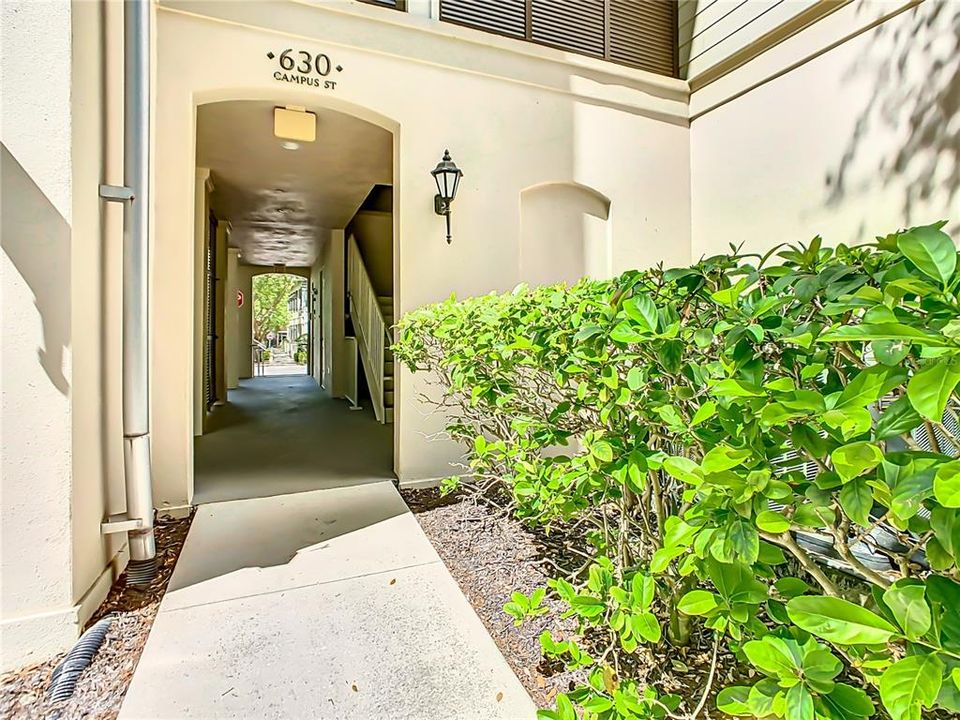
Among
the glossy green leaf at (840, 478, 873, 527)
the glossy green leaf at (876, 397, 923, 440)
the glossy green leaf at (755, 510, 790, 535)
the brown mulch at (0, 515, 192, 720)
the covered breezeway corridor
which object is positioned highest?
the glossy green leaf at (876, 397, 923, 440)

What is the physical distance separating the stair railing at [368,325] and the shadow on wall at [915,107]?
5257 mm

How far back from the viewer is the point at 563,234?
5102 millimetres

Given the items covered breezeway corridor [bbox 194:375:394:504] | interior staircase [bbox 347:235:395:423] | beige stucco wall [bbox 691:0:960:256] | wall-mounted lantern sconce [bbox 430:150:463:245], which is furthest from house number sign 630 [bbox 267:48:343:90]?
beige stucco wall [bbox 691:0:960:256]

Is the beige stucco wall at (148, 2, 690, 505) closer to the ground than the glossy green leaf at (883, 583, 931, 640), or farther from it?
farther from it

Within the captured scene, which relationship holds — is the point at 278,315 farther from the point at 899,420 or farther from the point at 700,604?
the point at 899,420

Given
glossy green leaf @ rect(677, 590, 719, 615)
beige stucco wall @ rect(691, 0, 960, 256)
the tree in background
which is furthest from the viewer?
the tree in background

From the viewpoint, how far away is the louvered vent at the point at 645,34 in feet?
17.7

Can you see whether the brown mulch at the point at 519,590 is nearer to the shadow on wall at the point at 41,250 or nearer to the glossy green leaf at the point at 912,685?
the glossy green leaf at the point at 912,685

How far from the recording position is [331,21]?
13.2 feet

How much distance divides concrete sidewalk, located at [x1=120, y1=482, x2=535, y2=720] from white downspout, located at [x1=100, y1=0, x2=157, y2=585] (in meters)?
0.50

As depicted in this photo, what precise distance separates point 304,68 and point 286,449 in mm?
3668

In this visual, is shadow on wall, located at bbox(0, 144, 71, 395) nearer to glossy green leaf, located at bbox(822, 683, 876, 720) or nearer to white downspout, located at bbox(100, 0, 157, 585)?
white downspout, located at bbox(100, 0, 157, 585)

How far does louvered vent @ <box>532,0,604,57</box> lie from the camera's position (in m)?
4.95

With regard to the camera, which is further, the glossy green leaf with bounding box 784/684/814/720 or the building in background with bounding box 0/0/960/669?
the building in background with bounding box 0/0/960/669
